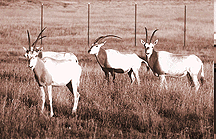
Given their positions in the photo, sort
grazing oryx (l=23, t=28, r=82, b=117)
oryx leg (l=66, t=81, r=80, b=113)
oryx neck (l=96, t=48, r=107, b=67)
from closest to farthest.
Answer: grazing oryx (l=23, t=28, r=82, b=117) < oryx leg (l=66, t=81, r=80, b=113) < oryx neck (l=96, t=48, r=107, b=67)

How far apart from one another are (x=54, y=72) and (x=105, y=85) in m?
0.69

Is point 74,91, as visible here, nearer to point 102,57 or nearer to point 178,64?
point 102,57

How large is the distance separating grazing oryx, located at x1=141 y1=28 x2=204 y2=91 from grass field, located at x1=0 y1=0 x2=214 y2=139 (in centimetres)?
9

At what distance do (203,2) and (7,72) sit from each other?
A: 99.7 inches

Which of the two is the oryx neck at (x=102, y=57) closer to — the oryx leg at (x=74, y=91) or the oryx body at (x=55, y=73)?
the oryx body at (x=55, y=73)

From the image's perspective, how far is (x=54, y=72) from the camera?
10.9 feet

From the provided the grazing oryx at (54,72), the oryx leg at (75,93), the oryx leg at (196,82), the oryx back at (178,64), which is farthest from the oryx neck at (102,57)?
the oryx leg at (196,82)

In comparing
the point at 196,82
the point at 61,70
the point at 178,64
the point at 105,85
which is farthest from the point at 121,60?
the point at 196,82

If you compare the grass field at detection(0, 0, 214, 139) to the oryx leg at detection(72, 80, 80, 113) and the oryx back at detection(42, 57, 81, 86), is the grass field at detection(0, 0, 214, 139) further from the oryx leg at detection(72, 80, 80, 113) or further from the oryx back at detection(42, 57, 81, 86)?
the oryx back at detection(42, 57, 81, 86)

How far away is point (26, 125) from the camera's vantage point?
324cm

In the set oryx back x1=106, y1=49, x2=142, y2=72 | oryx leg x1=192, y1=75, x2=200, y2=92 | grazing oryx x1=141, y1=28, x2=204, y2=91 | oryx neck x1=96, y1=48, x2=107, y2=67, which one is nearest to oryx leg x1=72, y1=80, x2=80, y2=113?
oryx neck x1=96, y1=48, x2=107, y2=67

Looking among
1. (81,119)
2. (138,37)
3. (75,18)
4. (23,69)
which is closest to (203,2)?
(138,37)

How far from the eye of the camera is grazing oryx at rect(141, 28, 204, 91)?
3805 millimetres

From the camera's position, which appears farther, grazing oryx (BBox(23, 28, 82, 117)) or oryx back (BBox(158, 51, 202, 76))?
oryx back (BBox(158, 51, 202, 76))
